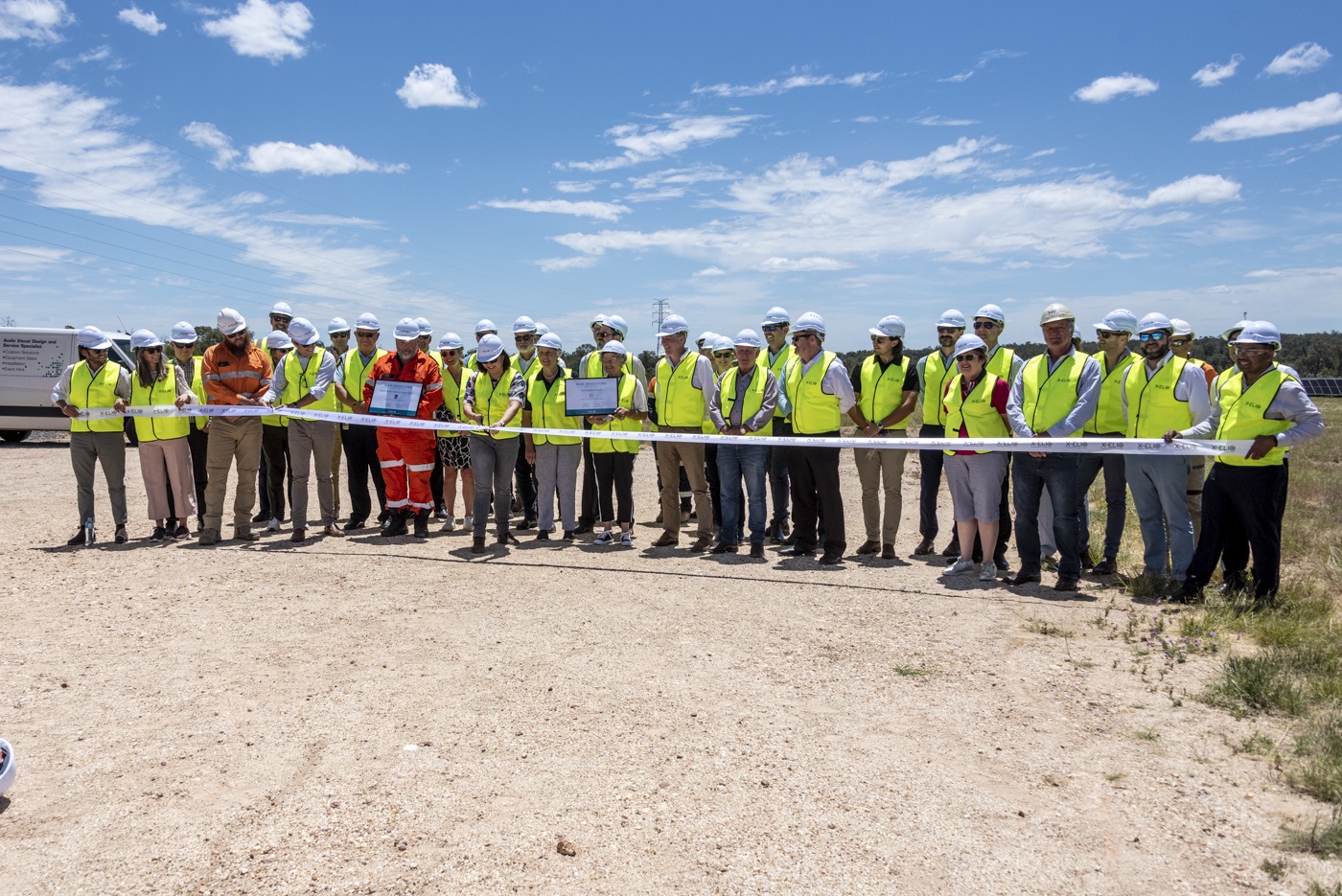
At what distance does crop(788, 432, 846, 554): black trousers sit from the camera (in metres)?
8.95

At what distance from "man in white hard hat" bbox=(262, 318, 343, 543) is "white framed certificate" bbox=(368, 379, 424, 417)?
654 millimetres

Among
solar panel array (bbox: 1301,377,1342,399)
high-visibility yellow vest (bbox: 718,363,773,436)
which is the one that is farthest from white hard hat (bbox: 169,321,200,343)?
solar panel array (bbox: 1301,377,1342,399)

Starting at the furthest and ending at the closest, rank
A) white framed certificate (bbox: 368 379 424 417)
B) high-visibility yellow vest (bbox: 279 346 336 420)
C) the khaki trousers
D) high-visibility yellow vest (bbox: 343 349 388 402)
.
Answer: high-visibility yellow vest (bbox: 343 349 388 402)
high-visibility yellow vest (bbox: 279 346 336 420)
white framed certificate (bbox: 368 379 424 417)
the khaki trousers

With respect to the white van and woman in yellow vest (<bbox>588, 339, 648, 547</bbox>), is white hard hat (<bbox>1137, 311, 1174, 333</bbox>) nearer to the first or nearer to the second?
woman in yellow vest (<bbox>588, 339, 648, 547</bbox>)

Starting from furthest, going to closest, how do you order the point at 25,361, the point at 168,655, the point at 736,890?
the point at 25,361
the point at 168,655
the point at 736,890

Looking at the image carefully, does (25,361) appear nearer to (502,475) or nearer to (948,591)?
(502,475)

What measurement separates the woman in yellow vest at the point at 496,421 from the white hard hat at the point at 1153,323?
224 inches

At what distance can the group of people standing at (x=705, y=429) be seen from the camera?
782 centimetres

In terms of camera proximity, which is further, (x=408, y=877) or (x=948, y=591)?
(x=948, y=591)

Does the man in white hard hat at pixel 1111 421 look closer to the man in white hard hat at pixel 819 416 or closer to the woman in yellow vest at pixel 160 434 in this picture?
the man in white hard hat at pixel 819 416

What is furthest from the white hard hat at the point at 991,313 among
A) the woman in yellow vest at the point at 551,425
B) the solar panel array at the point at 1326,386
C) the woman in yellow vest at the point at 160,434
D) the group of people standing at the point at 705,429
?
the solar panel array at the point at 1326,386

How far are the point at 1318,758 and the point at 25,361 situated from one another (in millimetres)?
23721

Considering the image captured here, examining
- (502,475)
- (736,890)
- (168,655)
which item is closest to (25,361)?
(502,475)

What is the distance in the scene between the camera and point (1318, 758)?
419 centimetres
